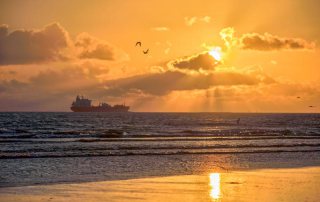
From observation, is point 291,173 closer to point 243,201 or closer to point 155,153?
point 243,201

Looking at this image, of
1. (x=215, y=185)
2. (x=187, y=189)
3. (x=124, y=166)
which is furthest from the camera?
(x=124, y=166)

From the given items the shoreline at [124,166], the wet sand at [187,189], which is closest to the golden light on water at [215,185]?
the wet sand at [187,189]

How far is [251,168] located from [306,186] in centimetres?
895

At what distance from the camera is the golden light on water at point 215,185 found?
20.7 metres

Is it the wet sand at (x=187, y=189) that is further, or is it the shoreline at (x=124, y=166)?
the shoreline at (x=124, y=166)

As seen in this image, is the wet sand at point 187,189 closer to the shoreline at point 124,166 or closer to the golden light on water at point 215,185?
the golden light on water at point 215,185

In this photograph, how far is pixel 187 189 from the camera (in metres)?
22.3

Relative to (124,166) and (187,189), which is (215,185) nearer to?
(187,189)

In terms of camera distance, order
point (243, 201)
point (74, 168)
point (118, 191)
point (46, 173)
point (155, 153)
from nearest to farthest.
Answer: point (243, 201) < point (118, 191) < point (46, 173) < point (74, 168) < point (155, 153)

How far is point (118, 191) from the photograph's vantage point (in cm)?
2178

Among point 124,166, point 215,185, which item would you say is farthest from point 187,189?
point 124,166

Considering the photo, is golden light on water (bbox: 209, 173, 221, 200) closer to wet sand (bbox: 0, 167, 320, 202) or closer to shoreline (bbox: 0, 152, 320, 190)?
wet sand (bbox: 0, 167, 320, 202)

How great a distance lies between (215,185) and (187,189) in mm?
2021

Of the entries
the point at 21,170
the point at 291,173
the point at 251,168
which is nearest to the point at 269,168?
the point at 251,168
